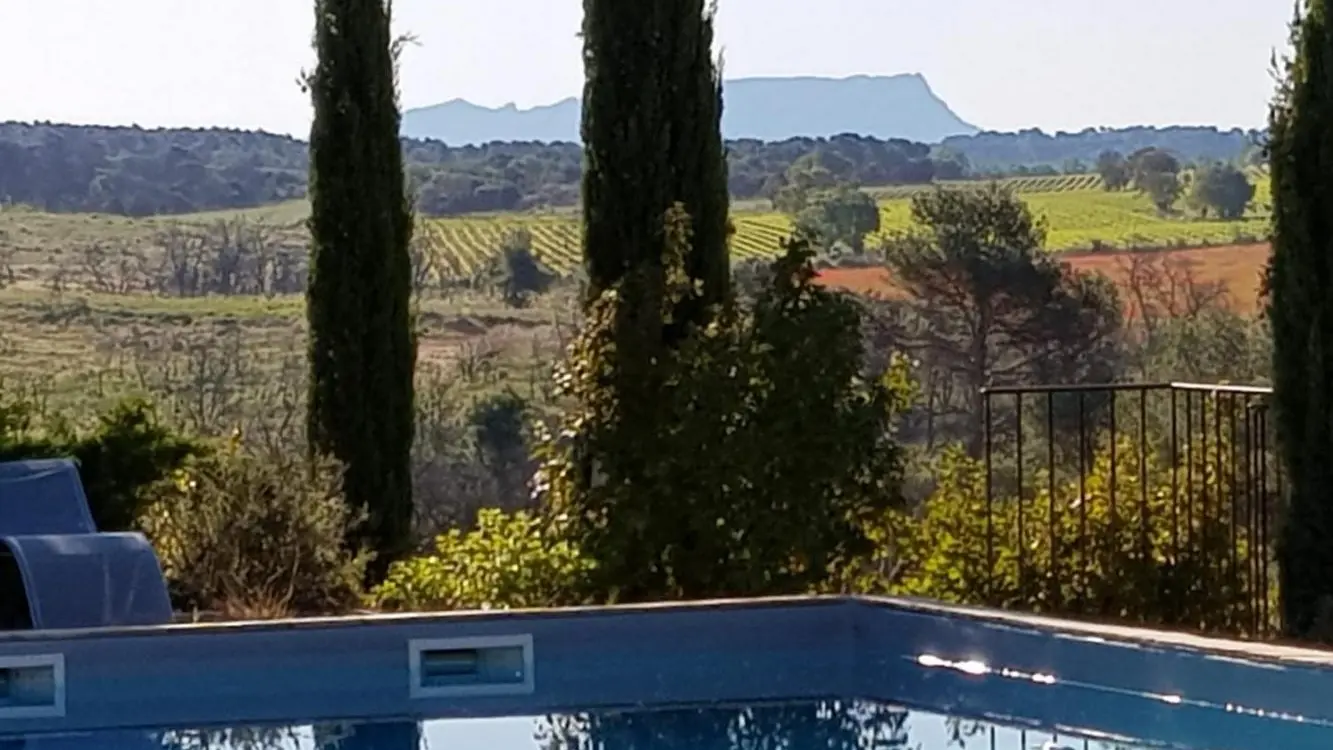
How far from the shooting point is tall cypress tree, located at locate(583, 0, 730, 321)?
30.4ft

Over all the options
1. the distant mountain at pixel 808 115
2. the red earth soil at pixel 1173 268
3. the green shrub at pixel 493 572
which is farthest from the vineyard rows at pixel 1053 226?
the green shrub at pixel 493 572

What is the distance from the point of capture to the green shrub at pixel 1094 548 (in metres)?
8.33

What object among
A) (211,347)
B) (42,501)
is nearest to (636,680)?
(42,501)

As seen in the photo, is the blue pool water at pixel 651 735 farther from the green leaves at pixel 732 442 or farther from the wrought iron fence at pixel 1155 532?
the wrought iron fence at pixel 1155 532

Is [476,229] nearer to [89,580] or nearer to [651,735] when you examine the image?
[89,580]

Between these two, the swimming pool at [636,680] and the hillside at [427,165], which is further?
the hillside at [427,165]

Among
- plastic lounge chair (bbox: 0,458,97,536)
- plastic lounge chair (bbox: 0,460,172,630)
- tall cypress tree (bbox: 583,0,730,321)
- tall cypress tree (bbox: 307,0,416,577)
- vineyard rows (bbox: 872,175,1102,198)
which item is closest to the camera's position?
plastic lounge chair (bbox: 0,460,172,630)

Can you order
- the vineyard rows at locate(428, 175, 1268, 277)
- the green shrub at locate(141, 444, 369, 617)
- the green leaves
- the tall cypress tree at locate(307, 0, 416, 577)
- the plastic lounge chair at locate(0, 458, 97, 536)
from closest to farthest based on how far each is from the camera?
the green leaves
the plastic lounge chair at locate(0, 458, 97, 536)
the green shrub at locate(141, 444, 369, 617)
the tall cypress tree at locate(307, 0, 416, 577)
the vineyard rows at locate(428, 175, 1268, 277)

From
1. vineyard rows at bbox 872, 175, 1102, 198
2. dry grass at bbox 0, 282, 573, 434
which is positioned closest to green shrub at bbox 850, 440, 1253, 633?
dry grass at bbox 0, 282, 573, 434

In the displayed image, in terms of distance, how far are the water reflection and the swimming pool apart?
0.01 meters

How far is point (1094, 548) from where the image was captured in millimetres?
8484

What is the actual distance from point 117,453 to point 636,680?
10.3 ft

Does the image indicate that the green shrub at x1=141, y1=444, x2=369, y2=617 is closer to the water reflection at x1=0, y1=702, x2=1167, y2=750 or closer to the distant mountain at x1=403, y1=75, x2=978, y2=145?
the water reflection at x1=0, y1=702, x2=1167, y2=750

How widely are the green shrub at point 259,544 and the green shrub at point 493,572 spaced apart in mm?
305
